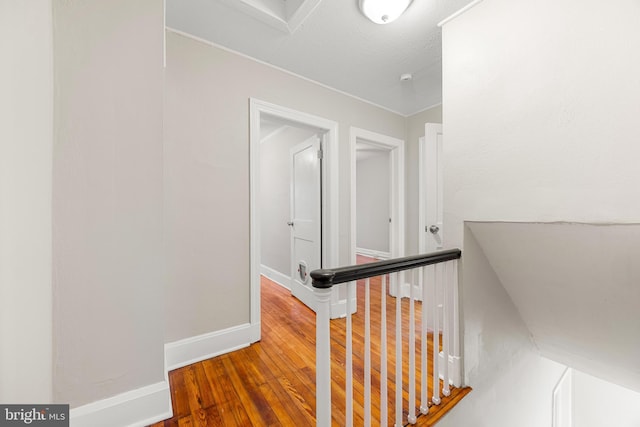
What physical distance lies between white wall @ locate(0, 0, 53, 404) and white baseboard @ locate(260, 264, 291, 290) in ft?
8.45

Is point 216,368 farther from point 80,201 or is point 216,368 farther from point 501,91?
point 501,91

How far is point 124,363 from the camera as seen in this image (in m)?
1.17

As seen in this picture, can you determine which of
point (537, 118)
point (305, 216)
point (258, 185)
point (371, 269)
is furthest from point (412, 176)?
point (371, 269)

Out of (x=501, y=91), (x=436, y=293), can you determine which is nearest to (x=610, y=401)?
(x=436, y=293)

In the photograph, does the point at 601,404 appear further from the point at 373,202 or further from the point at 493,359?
the point at 373,202

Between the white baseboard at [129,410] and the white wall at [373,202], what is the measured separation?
14.2 ft

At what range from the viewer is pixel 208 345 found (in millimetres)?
1776

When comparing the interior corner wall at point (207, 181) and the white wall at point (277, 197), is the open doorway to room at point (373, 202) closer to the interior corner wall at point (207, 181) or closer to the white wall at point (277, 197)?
the white wall at point (277, 197)

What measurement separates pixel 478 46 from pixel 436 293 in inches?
57.8

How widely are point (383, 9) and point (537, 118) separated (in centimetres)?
106

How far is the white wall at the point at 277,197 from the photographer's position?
3.39 meters

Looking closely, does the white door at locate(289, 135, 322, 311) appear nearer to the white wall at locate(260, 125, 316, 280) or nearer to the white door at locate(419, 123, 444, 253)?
the white wall at locate(260, 125, 316, 280)

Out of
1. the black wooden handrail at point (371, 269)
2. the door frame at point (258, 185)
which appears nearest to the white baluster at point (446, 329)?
the black wooden handrail at point (371, 269)

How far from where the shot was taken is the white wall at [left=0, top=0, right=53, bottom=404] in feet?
1.70
